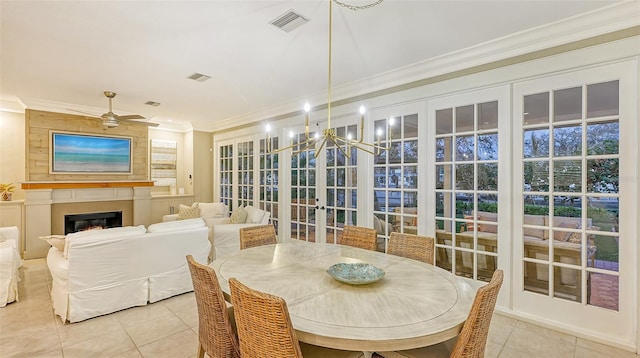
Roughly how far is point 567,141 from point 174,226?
4173 millimetres

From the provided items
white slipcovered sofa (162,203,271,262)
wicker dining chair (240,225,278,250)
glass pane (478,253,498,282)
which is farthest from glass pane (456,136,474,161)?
white slipcovered sofa (162,203,271,262)

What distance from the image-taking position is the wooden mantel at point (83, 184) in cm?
500

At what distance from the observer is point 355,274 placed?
192 cm

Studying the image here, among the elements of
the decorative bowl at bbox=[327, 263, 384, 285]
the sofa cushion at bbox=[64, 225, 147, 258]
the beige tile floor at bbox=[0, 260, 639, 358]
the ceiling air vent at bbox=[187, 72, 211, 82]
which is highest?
the ceiling air vent at bbox=[187, 72, 211, 82]

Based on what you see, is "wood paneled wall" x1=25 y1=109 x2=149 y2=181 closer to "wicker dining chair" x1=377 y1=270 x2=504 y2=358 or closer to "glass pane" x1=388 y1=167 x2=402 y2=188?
"glass pane" x1=388 y1=167 x2=402 y2=188

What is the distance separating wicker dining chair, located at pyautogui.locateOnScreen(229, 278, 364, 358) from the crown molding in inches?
121

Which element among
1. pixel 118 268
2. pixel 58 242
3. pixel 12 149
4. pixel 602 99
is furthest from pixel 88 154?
pixel 602 99

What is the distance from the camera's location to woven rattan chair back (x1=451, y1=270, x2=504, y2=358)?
1.31 m

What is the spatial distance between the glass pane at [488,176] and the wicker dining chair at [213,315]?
277 cm

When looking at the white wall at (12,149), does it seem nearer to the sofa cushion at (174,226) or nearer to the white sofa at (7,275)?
the white sofa at (7,275)

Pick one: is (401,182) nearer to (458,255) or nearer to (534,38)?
(458,255)

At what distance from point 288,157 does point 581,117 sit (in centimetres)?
403

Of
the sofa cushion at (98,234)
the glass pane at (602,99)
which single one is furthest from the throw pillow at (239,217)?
the glass pane at (602,99)

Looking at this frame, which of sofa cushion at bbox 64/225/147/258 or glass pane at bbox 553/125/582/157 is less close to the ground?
glass pane at bbox 553/125/582/157
